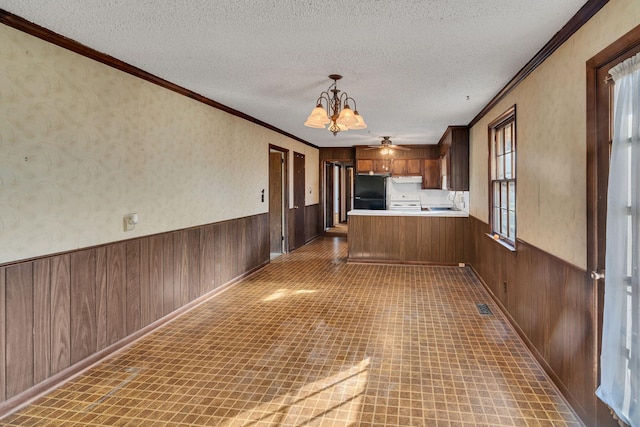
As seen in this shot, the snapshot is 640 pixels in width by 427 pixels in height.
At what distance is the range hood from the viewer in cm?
873

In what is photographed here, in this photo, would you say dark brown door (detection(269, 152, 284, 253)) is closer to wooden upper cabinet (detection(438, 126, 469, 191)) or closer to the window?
wooden upper cabinet (detection(438, 126, 469, 191))

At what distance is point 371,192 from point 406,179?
2.84 ft

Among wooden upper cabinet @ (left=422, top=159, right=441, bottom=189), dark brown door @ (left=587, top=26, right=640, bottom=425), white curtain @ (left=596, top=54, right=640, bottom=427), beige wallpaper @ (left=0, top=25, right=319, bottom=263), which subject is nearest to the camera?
white curtain @ (left=596, top=54, right=640, bottom=427)

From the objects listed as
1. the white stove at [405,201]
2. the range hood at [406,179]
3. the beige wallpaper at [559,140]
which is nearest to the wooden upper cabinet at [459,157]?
the range hood at [406,179]

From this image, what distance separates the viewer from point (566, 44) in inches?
93.0

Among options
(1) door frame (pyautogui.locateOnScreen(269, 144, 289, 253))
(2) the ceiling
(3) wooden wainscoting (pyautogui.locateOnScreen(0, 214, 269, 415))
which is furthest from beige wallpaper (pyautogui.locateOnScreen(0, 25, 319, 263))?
(1) door frame (pyautogui.locateOnScreen(269, 144, 289, 253))

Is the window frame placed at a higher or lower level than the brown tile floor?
higher

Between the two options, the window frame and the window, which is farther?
the window

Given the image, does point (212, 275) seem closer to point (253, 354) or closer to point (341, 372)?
point (253, 354)

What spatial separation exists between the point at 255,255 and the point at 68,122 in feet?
11.7

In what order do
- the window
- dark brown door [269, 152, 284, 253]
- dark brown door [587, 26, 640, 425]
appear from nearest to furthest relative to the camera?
dark brown door [587, 26, 640, 425]
the window
dark brown door [269, 152, 284, 253]

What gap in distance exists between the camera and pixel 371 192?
9031mm

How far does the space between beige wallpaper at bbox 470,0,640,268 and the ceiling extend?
8.7 inches

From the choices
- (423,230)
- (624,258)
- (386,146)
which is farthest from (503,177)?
(386,146)
